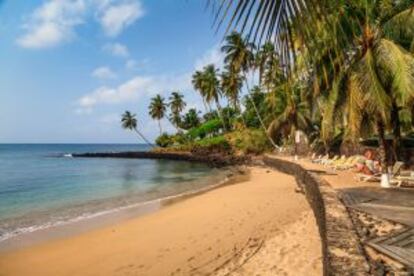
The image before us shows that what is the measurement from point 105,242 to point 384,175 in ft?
30.0

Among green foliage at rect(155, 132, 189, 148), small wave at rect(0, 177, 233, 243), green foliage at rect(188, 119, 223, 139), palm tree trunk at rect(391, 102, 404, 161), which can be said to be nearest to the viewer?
small wave at rect(0, 177, 233, 243)

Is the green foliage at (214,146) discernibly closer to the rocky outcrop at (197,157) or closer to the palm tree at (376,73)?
the rocky outcrop at (197,157)

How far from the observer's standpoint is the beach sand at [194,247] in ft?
22.6

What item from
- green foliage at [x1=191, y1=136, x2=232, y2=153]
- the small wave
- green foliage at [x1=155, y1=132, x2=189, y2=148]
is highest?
green foliage at [x1=155, y1=132, x2=189, y2=148]

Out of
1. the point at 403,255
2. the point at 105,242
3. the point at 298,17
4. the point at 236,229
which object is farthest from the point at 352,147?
the point at 298,17

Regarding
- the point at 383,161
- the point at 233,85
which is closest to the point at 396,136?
the point at 383,161

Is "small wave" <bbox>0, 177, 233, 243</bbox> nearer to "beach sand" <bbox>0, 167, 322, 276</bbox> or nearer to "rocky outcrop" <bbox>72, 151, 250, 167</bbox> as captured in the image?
"beach sand" <bbox>0, 167, 322, 276</bbox>

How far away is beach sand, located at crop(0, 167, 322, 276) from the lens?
6879 mm

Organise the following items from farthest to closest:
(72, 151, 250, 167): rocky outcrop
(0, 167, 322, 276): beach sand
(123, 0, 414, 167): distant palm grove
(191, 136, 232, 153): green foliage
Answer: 1. (191, 136, 232, 153): green foliage
2. (72, 151, 250, 167): rocky outcrop
3. (0, 167, 322, 276): beach sand
4. (123, 0, 414, 167): distant palm grove

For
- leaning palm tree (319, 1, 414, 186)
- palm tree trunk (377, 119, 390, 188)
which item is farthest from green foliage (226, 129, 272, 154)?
palm tree trunk (377, 119, 390, 188)

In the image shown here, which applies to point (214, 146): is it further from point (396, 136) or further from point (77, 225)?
point (77, 225)

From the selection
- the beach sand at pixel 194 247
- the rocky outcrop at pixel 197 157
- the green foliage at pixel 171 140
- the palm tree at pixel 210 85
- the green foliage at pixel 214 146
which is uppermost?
the palm tree at pixel 210 85

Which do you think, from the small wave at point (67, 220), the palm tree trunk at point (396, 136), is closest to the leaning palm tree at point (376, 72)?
the palm tree trunk at point (396, 136)

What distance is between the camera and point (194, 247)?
28.6ft
